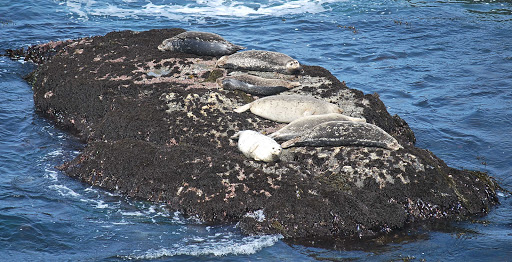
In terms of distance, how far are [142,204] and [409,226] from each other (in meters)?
3.62

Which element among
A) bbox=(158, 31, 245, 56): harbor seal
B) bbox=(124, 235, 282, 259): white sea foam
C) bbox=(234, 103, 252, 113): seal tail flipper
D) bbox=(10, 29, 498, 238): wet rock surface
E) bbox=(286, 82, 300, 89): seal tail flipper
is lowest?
bbox=(124, 235, 282, 259): white sea foam

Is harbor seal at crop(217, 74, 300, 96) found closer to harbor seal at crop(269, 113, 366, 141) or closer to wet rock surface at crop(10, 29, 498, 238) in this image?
wet rock surface at crop(10, 29, 498, 238)

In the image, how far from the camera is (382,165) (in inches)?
299

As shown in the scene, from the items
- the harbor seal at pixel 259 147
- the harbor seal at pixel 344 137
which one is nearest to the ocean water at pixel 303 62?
the harbor seal at pixel 259 147

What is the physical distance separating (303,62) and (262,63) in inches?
205

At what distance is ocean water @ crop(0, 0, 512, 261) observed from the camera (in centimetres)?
668

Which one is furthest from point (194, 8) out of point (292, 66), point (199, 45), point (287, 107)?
point (287, 107)

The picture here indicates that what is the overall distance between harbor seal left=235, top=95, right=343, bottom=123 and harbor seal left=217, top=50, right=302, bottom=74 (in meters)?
1.44

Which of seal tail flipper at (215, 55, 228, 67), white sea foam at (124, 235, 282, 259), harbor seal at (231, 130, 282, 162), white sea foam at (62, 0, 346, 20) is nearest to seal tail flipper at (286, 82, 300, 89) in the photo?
seal tail flipper at (215, 55, 228, 67)

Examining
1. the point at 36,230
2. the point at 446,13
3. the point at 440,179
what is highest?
the point at 446,13

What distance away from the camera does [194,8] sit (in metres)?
22.3

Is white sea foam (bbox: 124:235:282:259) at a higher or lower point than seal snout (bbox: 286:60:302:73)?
lower

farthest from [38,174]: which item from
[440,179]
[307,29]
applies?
[307,29]

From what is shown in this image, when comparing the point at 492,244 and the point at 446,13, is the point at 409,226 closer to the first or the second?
the point at 492,244
